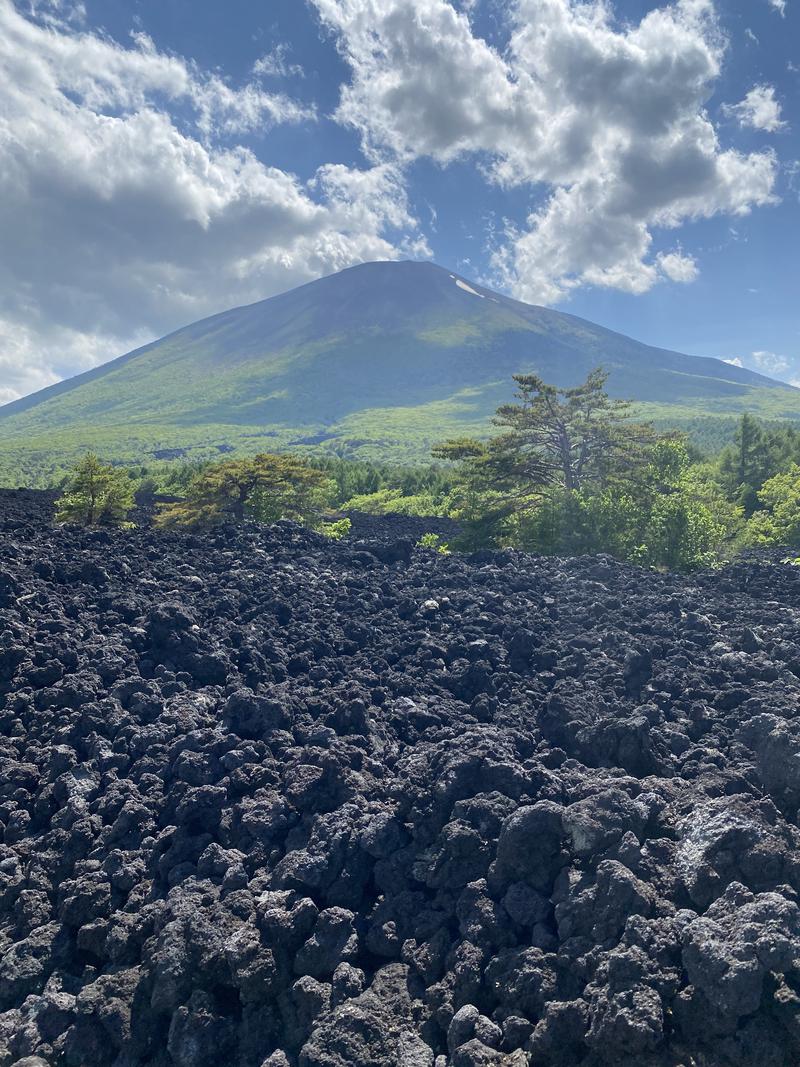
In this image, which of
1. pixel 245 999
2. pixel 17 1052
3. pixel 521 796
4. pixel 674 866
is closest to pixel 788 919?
pixel 674 866

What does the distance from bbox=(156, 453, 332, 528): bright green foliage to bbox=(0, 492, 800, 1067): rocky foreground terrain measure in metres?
9.20

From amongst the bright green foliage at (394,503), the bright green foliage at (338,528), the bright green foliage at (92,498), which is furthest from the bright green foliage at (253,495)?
the bright green foliage at (394,503)

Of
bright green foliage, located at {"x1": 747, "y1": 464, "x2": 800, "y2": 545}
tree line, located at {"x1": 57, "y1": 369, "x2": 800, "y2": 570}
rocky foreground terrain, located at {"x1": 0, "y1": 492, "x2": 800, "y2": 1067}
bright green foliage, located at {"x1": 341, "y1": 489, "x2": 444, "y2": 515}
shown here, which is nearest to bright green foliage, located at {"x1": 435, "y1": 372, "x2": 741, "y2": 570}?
tree line, located at {"x1": 57, "y1": 369, "x2": 800, "y2": 570}

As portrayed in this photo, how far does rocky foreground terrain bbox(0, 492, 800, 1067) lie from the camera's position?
4266mm

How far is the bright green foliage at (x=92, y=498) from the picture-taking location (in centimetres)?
1881

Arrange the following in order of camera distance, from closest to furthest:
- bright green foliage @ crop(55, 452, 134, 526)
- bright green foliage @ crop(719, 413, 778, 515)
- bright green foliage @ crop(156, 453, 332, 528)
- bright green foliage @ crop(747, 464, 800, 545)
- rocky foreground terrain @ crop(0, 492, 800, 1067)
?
rocky foreground terrain @ crop(0, 492, 800, 1067)
bright green foliage @ crop(55, 452, 134, 526)
bright green foliage @ crop(156, 453, 332, 528)
bright green foliage @ crop(747, 464, 800, 545)
bright green foliage @ crop(719, 413, 778, 515)

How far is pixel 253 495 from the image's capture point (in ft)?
66.1

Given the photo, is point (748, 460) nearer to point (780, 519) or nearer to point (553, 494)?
point (780, 519)

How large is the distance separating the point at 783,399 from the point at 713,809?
8788 inches

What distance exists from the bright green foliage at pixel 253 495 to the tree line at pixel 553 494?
3 centimetres

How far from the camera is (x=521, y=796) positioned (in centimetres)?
590

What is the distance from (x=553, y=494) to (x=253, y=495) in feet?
28.6

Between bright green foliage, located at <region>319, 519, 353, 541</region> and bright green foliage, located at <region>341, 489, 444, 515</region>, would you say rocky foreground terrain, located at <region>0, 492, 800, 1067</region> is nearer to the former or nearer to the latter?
bright green foliage, located at <region>319, 519, 353, 541</region>

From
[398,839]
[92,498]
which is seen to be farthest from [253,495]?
[398,839]
